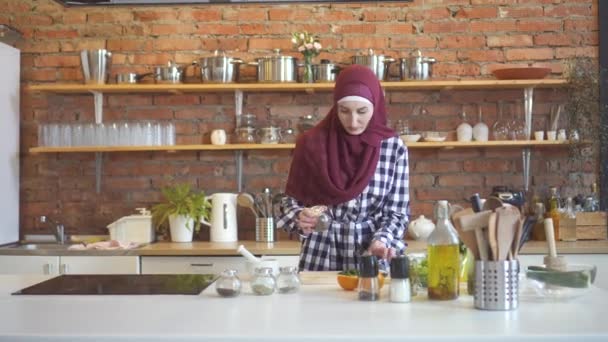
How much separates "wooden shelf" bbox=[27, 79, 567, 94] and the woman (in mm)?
1386

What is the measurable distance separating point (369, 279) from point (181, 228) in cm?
240

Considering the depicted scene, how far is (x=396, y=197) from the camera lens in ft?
8.55

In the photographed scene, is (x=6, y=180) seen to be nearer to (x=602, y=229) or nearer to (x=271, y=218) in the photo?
(x=271, y=218)

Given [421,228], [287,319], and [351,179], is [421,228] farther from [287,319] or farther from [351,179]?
[287,319]

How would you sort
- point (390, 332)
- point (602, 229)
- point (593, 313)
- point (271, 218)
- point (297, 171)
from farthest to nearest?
1. point (271, 218)
2. point (602, 229)
3. point (297, 171)
4. point (593, 313)
5. point (390, 332)

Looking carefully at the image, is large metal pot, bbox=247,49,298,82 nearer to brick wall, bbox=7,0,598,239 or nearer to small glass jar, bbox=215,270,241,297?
brick wall, bbox=7,0,598,239

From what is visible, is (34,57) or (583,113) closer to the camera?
(583,113)

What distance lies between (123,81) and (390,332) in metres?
3.05

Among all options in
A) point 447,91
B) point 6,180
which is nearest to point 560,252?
point 447,91

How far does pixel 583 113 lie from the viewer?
13.1 feet

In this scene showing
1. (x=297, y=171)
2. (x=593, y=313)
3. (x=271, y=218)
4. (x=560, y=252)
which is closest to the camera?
(x=593, y=313)

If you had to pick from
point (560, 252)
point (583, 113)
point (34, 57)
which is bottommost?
point (560, 252)

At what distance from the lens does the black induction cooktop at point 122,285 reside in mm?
2068

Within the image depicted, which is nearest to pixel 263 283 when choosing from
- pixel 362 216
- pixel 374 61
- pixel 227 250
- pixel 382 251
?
pixel 382 251
